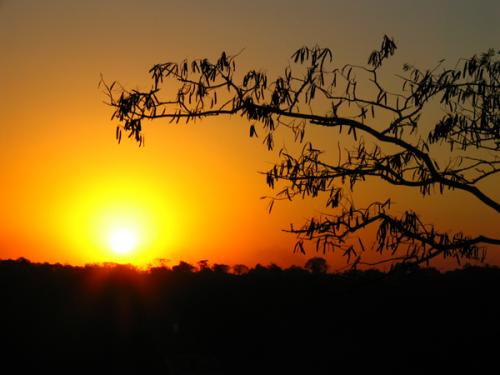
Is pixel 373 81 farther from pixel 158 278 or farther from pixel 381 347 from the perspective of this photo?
pixel 158 278

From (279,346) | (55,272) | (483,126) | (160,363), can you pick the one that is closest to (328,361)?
(279,346)

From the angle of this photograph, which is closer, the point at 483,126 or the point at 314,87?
the point at 314,87

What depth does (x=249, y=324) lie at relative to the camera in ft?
87.8

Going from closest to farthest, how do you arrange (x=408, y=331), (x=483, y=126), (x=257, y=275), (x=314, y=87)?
(x=314, y=87)
(x=483, y=126)
(x=408, y=331)
(x=257, y=275)

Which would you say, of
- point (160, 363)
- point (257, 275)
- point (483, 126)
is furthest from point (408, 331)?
point (483, 126)

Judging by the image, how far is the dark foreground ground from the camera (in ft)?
81.3

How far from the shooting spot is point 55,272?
28.4 metres

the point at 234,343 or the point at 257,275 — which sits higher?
the point at 257,275

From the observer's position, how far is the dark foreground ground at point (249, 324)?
81.3ft

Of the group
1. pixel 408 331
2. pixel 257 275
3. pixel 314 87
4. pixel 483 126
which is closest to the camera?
pixel 314 87

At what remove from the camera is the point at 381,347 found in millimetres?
25656

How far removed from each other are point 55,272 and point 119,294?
2495 millimetres

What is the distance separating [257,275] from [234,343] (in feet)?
9.44

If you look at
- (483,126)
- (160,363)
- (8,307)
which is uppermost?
(483,126)
